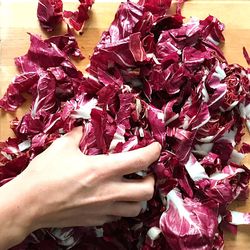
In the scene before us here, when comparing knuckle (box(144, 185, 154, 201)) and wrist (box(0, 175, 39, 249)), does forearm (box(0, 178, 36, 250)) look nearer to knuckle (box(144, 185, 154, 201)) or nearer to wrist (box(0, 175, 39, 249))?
wrist (box(0, 175, 39, 249))

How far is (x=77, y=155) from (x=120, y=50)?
0.30m

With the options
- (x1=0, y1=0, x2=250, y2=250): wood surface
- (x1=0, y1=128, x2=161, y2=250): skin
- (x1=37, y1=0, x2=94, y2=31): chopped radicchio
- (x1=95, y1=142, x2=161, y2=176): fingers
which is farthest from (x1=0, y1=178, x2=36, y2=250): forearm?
(x1=37, y1=0, x2=94, y2=31): chopped radicchio

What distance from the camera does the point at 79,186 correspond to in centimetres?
109

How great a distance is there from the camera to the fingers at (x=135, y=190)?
1134 millimetres

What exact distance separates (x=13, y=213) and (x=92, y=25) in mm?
604

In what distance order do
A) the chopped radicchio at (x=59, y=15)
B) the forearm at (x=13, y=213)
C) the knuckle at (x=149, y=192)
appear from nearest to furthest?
the forearm at (x=13, y=213), the knuckle at (x=149, y=192), the chopped radicchio at (x=59, y=15)

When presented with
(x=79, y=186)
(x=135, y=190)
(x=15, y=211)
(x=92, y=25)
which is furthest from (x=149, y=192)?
(x=92, y=25)

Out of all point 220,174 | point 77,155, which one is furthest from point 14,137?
point 220,174

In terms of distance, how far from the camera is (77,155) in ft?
3.72

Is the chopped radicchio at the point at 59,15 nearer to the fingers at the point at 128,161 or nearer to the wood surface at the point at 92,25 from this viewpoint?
the wood surface at the point at 92,25

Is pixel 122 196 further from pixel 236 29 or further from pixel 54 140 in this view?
pixel 236 29

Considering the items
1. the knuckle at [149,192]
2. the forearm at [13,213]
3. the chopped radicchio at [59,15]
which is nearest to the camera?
the forearm at [13,213]

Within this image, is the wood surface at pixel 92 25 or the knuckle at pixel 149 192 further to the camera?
the wood surface at pixel 92 25

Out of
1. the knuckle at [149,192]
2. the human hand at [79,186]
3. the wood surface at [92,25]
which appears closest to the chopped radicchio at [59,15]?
the wood surface at [92,25]
